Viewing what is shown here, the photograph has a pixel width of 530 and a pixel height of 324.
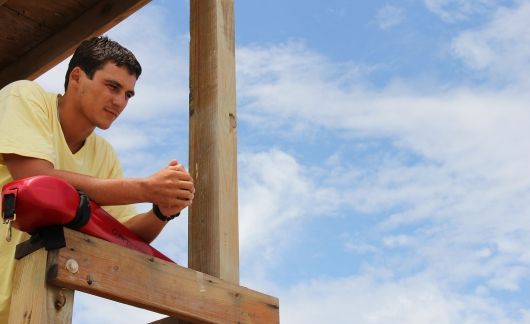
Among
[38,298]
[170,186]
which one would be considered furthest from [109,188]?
[38,298]

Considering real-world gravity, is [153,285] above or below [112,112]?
below

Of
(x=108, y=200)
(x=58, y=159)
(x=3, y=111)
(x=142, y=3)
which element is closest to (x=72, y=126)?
(x=58, y=159)

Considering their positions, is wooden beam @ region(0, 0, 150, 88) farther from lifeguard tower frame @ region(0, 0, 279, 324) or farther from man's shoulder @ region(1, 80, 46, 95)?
man's shoulder @ region(1, 80, 46, 95)

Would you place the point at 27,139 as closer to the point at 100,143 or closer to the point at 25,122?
the point at 25,122

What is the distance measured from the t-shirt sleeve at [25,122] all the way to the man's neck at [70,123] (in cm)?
9

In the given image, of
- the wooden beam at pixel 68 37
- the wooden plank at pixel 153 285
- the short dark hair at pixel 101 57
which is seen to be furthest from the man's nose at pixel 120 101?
the wooden beam at pixel 68 37

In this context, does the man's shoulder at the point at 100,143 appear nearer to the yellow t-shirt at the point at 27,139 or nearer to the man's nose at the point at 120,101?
the yellow t-shirt at the point at 27,139

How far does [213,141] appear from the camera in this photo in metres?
2.91

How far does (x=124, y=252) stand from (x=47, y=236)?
27 centimetres

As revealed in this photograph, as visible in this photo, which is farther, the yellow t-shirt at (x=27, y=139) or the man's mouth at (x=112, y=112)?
the man's mouth at (x=112, y=112)

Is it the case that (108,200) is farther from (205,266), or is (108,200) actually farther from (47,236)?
(205,266)

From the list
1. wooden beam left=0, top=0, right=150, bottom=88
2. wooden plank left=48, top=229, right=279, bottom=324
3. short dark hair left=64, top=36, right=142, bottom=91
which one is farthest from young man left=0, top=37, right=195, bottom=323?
wooden beam left=0, top=0, right=150, bottom=88

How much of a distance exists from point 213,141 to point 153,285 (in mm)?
711

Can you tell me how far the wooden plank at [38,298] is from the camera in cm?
210
